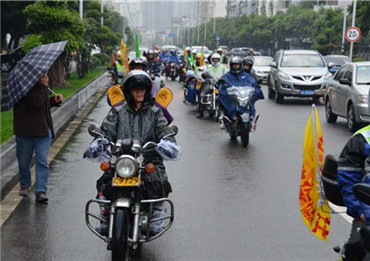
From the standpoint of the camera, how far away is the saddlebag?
4.03 m

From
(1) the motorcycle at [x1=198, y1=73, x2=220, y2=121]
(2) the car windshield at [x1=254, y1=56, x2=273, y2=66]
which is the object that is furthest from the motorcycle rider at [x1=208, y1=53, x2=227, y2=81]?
(2) the car windshield at [x1=254, y1=56, x2=273, y2=66]

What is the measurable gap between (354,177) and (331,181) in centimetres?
16

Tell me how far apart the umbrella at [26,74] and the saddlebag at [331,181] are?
4264mm

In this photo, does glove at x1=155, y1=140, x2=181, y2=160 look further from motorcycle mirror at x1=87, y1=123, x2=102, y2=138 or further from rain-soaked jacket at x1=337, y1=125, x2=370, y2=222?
rain-soaked jacket at x1=337, y1=125, x2=370, y2=222

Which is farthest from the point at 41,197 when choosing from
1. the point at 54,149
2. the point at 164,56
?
the point at 164,56

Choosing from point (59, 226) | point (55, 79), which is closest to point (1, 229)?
point (59, 226)

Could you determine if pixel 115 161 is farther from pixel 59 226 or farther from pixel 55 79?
pixel 55 79

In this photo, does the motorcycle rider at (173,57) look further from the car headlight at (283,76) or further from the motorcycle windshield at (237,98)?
the motorcycle windshield at (237,98)

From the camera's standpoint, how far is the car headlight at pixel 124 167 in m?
5.18

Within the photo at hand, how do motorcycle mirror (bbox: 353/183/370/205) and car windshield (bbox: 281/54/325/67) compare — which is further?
car windshield (bbox: 281/54/325/67)

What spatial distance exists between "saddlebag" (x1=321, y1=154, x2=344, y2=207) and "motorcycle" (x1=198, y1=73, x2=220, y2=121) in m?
13.5

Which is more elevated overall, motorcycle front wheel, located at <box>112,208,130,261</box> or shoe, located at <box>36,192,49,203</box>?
motorcycle front wheel, located at <box>112,208,130,261</box>

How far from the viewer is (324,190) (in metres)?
4.16

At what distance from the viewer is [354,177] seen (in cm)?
394
